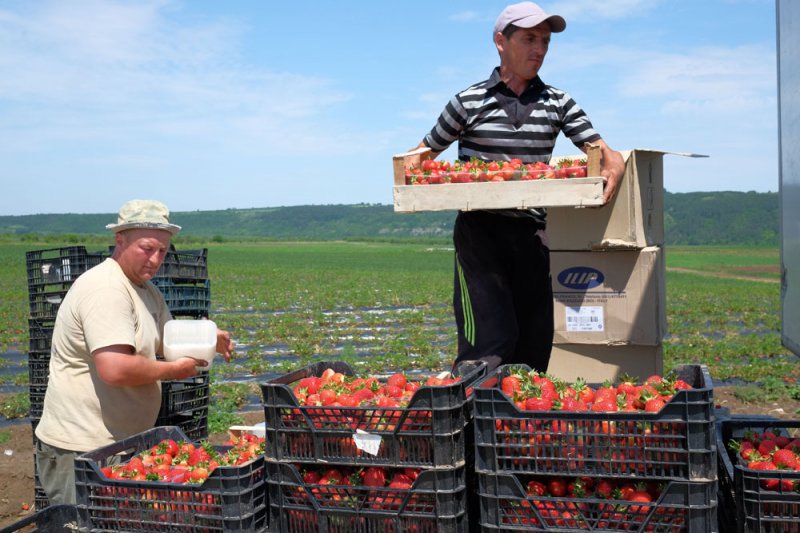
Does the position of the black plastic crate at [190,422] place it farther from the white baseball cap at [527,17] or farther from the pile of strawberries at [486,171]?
the white baseball cap at [527,17]

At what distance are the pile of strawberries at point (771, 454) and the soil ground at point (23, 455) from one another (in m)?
2.54

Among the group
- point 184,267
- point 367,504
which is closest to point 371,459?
point 367,504

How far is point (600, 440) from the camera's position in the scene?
2.73 m

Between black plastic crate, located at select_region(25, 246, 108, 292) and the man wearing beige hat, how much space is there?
3.12 ft

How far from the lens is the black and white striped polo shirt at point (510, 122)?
14.7ft

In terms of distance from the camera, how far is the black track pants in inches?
174

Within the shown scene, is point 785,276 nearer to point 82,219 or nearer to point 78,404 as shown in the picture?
point 78,404

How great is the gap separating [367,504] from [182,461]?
3.01 ft

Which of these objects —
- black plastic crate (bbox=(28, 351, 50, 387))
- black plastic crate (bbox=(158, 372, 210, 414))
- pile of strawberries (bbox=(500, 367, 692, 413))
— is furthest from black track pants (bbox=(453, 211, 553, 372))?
black plastic crate (bbox=(28, 351, 50, 387))

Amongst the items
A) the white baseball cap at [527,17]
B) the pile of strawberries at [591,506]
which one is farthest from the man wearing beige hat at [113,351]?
the white baseball cap at [527,17]

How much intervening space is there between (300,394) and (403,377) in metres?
0.47

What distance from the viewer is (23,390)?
1000cm

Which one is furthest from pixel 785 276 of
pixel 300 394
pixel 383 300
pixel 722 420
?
pixel 383 300

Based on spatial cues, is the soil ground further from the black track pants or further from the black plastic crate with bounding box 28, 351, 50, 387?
the black track pants
